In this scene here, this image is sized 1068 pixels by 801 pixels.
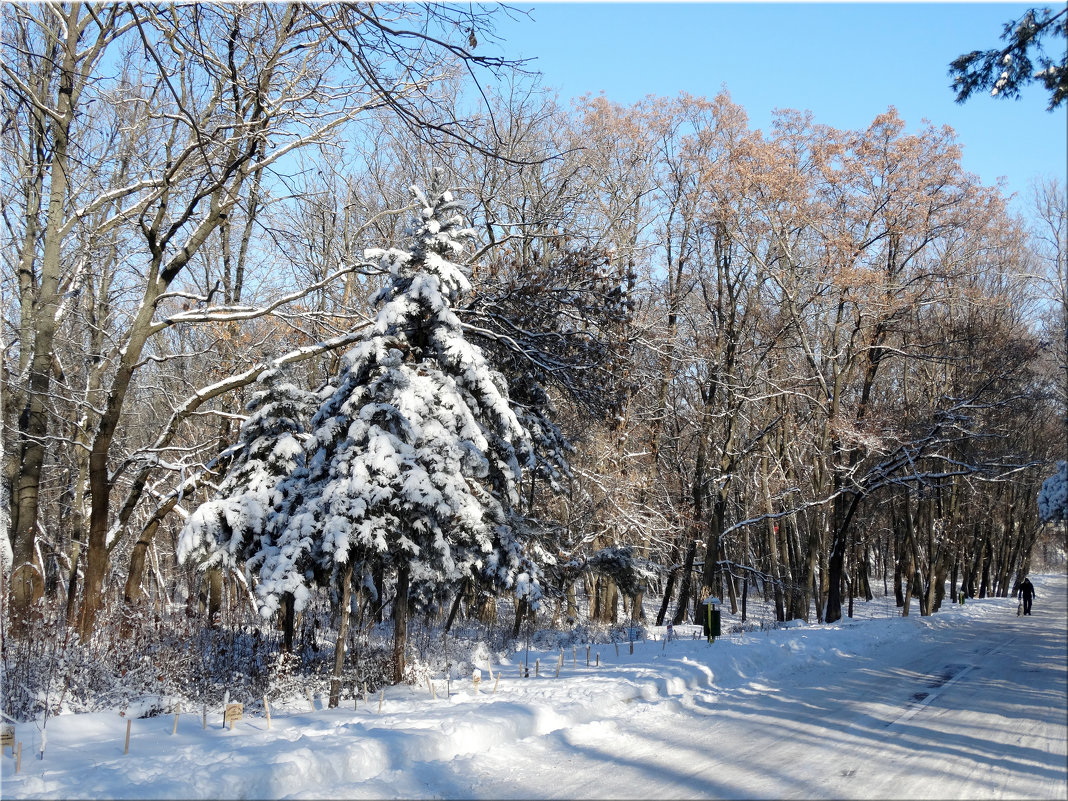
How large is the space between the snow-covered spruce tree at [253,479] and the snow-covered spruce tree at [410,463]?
0.47 meters

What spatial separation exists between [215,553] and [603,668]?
6893 millimetres

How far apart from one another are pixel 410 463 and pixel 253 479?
3664 millimetres

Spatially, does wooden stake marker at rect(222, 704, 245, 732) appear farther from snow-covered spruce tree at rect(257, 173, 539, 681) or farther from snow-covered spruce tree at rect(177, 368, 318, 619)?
snow-covered spruce tree at rect(177, 368, 318, 619)

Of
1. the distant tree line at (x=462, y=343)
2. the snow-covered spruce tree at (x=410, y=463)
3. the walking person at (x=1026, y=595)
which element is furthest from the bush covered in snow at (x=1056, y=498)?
the walking person at (x=1026, y=595)

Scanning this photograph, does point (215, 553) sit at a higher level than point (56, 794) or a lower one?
higher

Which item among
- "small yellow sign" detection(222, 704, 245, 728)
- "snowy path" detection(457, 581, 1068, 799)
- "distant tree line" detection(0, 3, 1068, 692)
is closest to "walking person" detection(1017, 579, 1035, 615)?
"distant tree line" detection(0, 3, 1068, 692)

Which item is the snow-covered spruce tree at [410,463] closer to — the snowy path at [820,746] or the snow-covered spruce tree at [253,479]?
the snow-covered spruce tree at [253,479]

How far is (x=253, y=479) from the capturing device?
12367mm

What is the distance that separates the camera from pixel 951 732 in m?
8.12

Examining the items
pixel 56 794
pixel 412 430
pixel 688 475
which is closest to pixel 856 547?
pixel 688 475

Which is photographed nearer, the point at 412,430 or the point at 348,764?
the point at 348,764

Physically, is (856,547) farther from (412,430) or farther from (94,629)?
(94,629)

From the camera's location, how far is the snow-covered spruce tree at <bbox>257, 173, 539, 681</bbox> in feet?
33.2

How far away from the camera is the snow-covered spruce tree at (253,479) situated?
11172 millimetres
